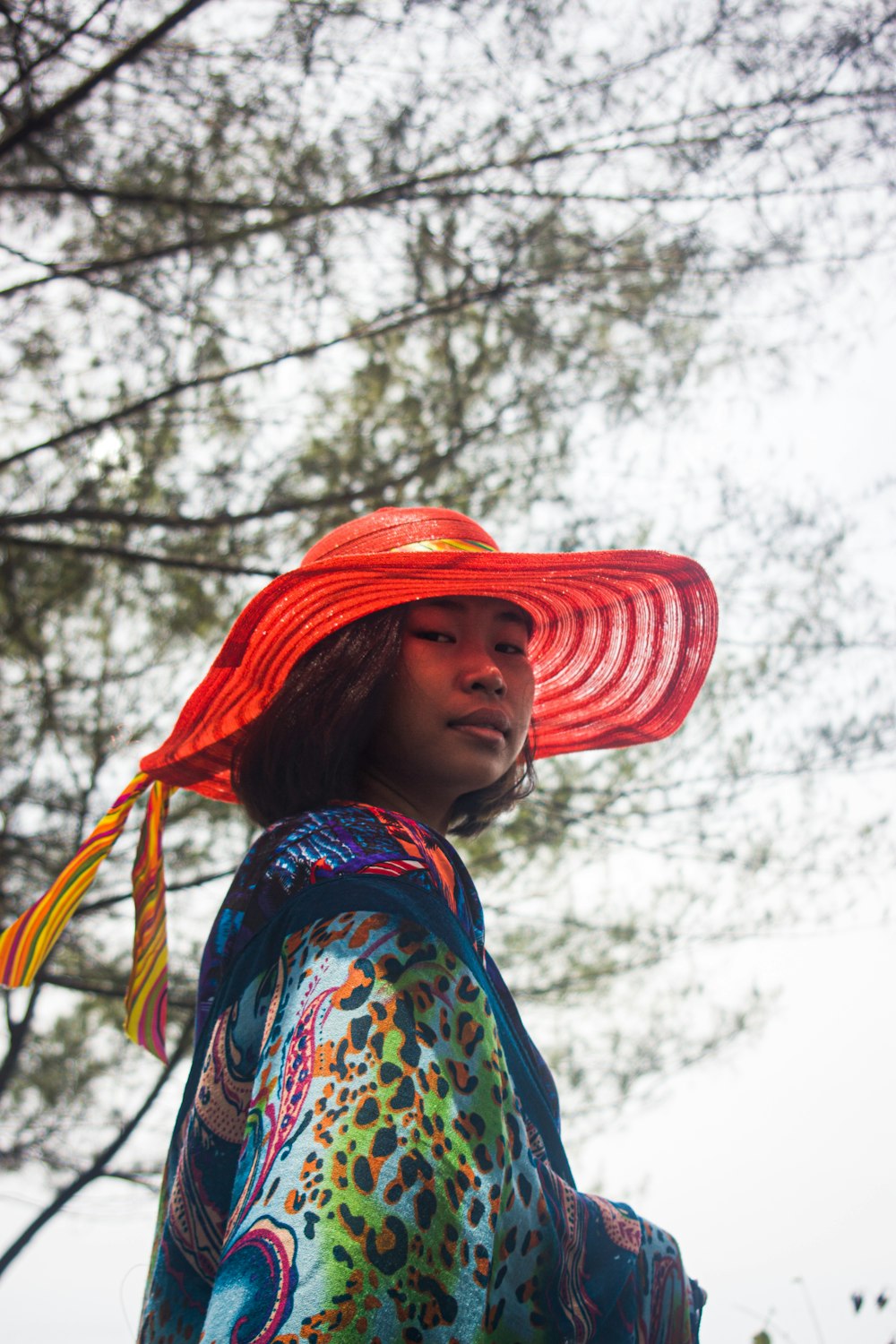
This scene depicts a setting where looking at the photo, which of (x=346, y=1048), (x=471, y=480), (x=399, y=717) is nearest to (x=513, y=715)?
(x=399, y=717)

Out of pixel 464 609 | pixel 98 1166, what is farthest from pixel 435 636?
pixel 98 1166

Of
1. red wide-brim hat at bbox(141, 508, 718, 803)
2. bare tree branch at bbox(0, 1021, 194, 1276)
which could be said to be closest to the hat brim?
red wide-brim hat at bbox(141, 508, 718, 803)

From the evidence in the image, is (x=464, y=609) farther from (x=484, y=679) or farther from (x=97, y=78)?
(x=97, y=78)

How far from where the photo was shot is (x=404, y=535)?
4.70 feet

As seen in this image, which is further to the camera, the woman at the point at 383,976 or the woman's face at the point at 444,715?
the woman's face at the point at 444,715

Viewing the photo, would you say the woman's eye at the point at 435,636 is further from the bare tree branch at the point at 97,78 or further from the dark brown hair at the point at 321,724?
the bare tree branch at the point at 97,78

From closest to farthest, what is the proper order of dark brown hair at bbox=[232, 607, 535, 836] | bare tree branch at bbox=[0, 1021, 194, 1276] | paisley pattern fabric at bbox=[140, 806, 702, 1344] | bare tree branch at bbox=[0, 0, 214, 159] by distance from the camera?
paisley pattern fabric at bbox=[140, 806, 702, 1344] < dark brown hair at bbox=[232, 607, 535, 836] < bare tree branch at bbox=[0, 0, 214, 159] < bare tree branch at bbox=[0, 1021, 194, 1276]

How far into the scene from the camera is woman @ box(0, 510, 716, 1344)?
2.67 feet

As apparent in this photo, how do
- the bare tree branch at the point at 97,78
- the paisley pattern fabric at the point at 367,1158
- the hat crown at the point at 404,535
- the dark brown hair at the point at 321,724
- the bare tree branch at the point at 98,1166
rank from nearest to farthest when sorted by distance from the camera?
the paisley pattern fabric at the point at 367,1158 → the dark brown hair at the point at 321,724 → the hat crown at the point at 404,535 → the bare tree branch at the point at 97,78 → the bare tree branch at the point at 98,1166

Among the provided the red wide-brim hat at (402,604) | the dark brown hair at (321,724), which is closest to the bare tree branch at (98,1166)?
the red wide-brim hat at (402,604)

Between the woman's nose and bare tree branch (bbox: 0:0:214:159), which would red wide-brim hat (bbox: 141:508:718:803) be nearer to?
the woman's nose

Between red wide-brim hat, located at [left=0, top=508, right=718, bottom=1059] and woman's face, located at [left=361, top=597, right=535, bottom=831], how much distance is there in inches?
1.8

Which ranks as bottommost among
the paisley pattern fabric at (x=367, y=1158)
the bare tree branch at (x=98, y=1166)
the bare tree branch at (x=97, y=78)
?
the paisley pattern fabric at (x=367, y=1158)

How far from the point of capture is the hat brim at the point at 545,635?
137 cm
